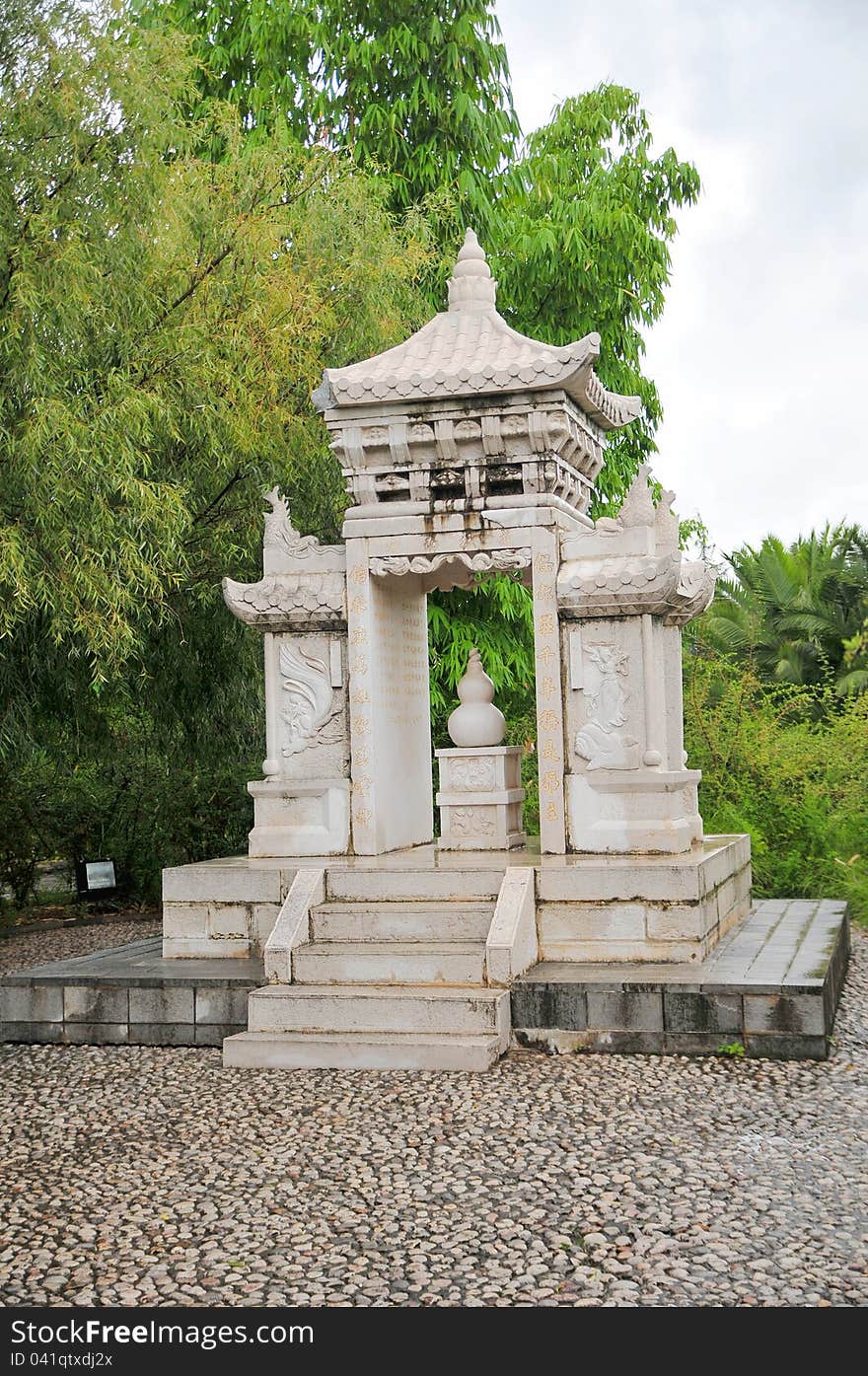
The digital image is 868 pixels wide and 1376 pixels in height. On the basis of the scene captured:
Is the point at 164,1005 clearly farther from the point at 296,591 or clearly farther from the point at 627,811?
the point at 627,811

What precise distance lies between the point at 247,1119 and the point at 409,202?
10.4m

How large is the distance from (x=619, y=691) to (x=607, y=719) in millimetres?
157

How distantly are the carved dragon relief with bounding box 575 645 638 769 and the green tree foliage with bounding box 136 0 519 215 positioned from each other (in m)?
7.45

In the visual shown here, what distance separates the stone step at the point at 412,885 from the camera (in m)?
6.85

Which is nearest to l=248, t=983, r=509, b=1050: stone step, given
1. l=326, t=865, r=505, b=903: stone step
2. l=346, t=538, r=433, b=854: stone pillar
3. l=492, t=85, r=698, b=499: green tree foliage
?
l=326, t=865, r=505, b=903: stone step

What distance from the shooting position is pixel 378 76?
13680 mm

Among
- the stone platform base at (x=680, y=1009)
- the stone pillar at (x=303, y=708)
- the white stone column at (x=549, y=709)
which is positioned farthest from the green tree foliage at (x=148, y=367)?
the stone platform base at (x=680, y=1009)

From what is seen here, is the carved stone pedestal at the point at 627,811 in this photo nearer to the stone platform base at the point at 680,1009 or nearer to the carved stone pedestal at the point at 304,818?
the stone platform base at the point at 680,1009

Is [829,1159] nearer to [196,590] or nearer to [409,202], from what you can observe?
[196,590]

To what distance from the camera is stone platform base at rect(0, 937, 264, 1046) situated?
6543mm

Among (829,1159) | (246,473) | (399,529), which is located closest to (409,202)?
(246,473)

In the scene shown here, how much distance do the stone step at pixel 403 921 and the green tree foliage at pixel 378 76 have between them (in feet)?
27.7

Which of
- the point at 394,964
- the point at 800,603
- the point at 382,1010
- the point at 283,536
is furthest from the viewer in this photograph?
the point at 800,603

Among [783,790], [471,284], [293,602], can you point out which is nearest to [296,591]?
[293,602]
